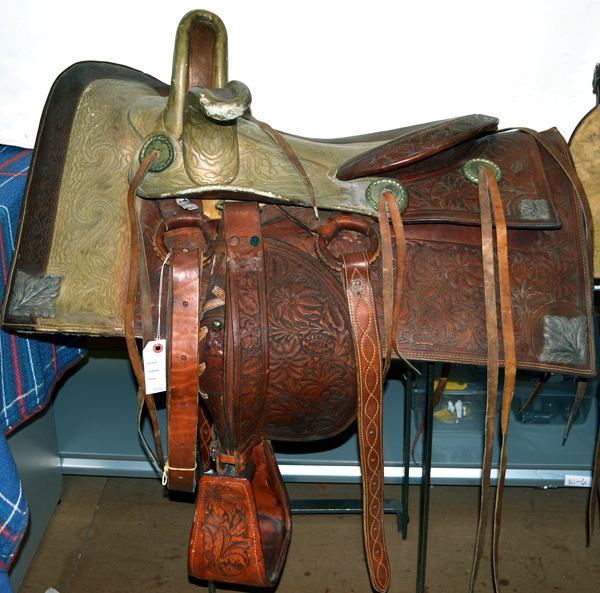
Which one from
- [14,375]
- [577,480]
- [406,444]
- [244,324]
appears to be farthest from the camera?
[577,480]

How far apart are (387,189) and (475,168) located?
6.5 inches

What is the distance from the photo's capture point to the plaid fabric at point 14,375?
957 mm

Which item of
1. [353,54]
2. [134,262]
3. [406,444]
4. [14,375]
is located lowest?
[406,444]

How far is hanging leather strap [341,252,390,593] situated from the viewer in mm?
883

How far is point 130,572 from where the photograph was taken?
1505 millimetres

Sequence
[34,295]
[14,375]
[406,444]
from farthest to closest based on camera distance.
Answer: [406,444] → [14,375] → [34,295]

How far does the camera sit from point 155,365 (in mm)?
917

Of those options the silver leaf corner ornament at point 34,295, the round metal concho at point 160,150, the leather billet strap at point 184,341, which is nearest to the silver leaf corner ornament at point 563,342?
the leather billet strap at point 184,341

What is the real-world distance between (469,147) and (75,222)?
684 mm

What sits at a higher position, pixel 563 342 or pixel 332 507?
pixel 563 342

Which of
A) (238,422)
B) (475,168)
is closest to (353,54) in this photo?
(475,168)

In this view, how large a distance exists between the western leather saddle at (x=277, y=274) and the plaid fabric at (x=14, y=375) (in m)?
0.17

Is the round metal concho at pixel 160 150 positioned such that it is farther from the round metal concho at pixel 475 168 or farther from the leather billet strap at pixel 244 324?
the round metal concho at pixel 475 168

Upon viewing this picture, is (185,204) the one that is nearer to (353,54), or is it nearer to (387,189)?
(387,189)
